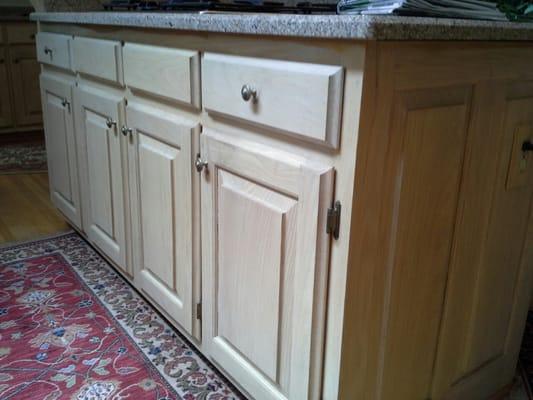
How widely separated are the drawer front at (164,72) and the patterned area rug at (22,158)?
1.99m

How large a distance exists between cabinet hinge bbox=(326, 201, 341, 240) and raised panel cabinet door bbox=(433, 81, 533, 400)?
291 millimetres

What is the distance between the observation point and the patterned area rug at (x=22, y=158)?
125 inches

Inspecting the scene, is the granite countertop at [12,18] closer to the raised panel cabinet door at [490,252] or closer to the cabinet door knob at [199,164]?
the cabinet door knob at [199,164]

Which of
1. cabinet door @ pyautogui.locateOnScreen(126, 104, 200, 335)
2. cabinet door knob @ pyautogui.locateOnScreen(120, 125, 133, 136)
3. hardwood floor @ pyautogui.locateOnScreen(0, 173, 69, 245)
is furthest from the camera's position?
hardwood floor @ pyautogui.locateOnScreen(0, 173, 69, 245)

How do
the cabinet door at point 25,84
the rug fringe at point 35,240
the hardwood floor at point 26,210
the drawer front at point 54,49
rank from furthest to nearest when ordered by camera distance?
the cabinet door at point 25,84
the hardwood floor at point 26,210
the rug fringe at point 35,240
the drawer front at point 54,49

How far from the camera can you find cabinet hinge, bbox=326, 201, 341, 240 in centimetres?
85

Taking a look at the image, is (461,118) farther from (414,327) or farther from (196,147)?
(196,147)

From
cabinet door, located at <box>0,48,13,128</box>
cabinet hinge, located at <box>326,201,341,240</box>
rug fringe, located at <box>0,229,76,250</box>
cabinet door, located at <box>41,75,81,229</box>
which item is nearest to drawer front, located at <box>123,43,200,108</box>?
cabinet hinge, located at <box>326,201,341,240</box>

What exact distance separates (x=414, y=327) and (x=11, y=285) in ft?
4.81

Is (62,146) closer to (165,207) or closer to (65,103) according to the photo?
(65,103)

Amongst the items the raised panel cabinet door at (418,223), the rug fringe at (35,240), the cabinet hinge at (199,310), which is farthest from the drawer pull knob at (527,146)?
the rug fringe at (35,240)

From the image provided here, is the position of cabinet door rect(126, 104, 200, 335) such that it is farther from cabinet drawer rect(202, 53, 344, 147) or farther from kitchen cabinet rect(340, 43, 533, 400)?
kitchen cabinet rect(340, 43, 533, 400)

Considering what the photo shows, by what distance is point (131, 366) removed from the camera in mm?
1410

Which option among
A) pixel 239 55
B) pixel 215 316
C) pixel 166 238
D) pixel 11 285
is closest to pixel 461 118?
pixel 239 55
